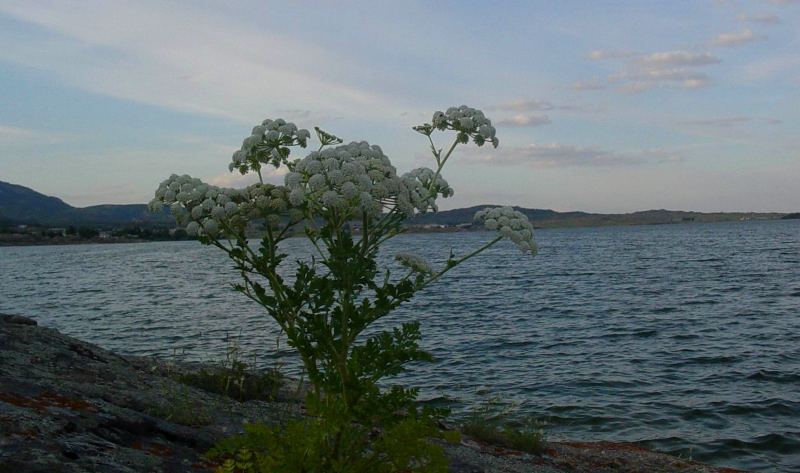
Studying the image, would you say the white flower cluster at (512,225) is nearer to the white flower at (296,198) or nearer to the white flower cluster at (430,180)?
the white flower cluster at (430,180)

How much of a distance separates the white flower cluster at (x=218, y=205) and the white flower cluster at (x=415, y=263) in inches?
40.2

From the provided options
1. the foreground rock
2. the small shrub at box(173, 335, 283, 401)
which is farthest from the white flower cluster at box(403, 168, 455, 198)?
the small shrub at box(173, 335, 283, 401)

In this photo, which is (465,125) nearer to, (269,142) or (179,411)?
(269,142)

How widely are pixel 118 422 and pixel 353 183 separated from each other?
3.70m

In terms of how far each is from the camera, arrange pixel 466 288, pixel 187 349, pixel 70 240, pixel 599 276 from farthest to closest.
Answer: pixel 70 240, pixel 599 276, pixel 466 288, pixel 187 349

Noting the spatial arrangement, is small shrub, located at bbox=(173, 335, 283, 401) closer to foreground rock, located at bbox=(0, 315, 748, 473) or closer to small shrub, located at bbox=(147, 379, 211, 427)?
foreground rock, located at bbox=(0, 315, 748, 473)

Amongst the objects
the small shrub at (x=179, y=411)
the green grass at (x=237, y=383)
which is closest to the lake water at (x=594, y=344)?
the green grass at (x=237, y=383)

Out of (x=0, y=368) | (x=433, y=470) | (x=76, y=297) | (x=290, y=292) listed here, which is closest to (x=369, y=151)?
(x=290, y=292)

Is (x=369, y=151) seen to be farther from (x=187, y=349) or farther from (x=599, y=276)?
(x=599, y=276)

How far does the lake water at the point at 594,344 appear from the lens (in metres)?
15.1

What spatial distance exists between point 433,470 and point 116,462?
8.80ft

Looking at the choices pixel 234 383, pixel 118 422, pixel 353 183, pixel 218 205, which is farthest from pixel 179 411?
pixel 353 183

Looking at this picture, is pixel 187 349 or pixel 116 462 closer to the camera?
pixel 116 462

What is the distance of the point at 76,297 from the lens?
43969mm
